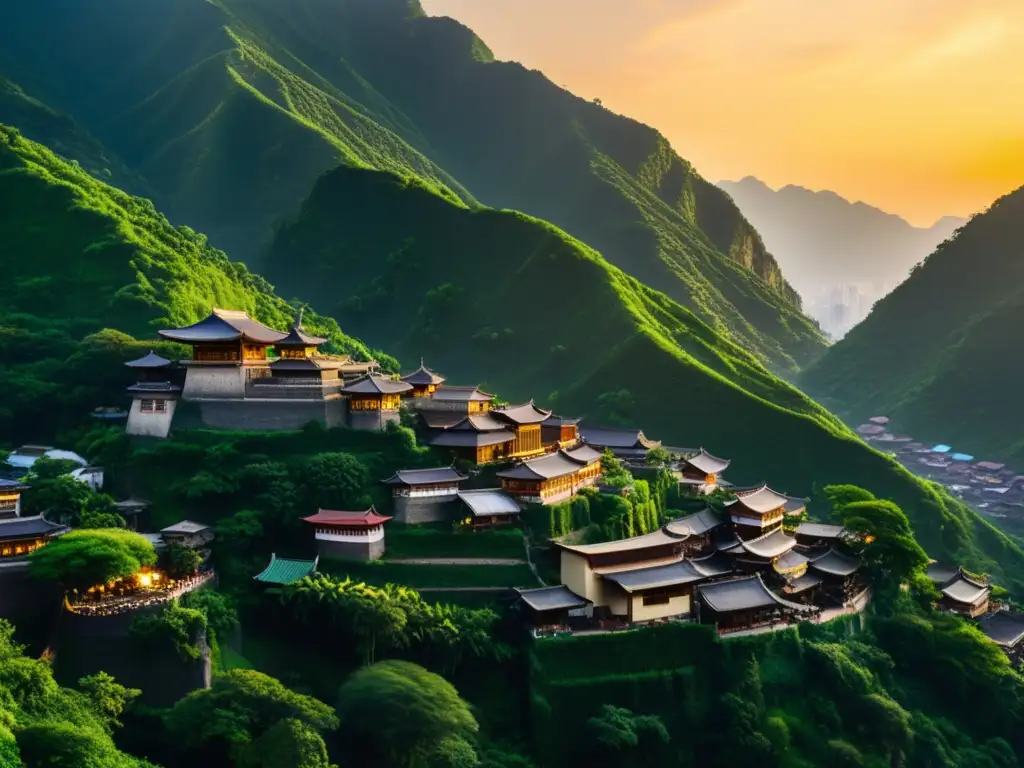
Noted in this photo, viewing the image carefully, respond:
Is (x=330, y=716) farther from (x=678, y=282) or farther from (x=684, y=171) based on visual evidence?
(x=684, y=171)

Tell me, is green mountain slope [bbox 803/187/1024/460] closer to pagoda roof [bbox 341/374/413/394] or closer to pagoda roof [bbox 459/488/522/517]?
pagoda roof [bbox 459/488/522/517]

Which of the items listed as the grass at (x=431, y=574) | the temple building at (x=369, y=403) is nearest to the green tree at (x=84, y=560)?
the grass at (x=431, y=574)

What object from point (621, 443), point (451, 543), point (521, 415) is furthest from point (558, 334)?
point (451, 543)

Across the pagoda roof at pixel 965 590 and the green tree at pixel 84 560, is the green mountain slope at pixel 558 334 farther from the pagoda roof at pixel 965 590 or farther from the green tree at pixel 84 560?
the green tree at pixel 84 560

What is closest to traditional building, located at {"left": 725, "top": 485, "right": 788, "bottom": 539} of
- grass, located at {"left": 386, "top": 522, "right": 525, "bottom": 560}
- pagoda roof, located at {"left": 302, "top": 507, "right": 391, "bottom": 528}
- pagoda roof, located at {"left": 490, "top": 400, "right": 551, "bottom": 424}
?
pagoda roof, located at {"left": 490, "top": 400, "right": 551, "bottom": 424}

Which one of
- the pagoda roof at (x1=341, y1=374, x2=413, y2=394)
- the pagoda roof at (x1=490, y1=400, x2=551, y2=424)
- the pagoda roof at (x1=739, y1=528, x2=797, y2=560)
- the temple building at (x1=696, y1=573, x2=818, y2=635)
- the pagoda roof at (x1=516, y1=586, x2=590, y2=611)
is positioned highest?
the pagoda roof at (x1=341, y1=374, x2=413, y2=394)

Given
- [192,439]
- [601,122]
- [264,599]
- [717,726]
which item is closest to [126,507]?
[192,439]
